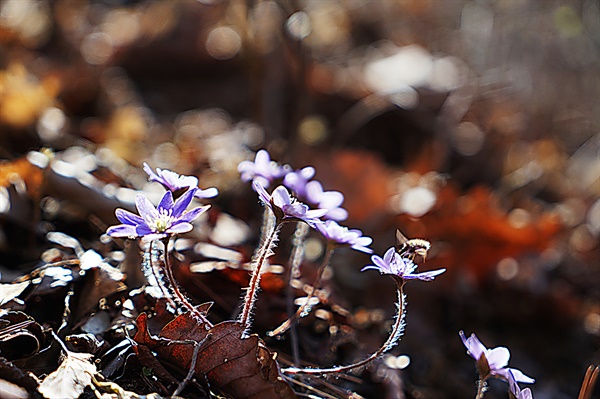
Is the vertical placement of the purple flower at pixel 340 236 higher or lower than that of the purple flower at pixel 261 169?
lower

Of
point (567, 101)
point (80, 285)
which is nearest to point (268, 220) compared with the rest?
point (80, 285)

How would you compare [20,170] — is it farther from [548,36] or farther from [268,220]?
[548,36]

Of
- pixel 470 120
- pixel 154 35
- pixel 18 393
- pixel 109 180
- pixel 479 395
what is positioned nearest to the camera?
pixel 18 393

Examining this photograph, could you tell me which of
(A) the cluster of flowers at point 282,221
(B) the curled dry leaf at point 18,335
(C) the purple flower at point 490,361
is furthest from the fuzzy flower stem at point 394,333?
(B) the curled dry leaf at point 18,335

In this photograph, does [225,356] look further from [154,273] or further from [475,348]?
[475,348]

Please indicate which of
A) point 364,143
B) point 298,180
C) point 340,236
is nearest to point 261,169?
point 298,180

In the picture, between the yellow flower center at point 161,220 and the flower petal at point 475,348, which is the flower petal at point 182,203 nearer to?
the yellow flower center at point 161,220
